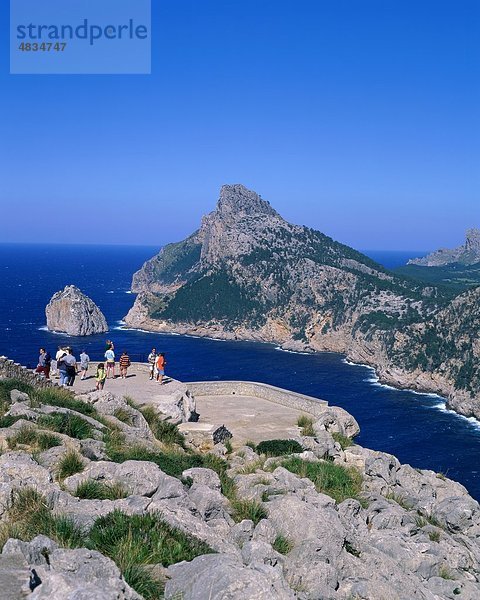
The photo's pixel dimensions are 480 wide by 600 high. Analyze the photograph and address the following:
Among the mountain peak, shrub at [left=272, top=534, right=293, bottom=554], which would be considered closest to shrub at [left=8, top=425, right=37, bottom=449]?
shrub at [left=272, top=534, right=293, bottom=554]

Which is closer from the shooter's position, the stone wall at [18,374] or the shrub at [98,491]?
the shrub at [98,491]

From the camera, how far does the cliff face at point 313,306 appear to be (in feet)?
355

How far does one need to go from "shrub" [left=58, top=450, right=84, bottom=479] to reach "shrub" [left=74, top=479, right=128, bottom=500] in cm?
69

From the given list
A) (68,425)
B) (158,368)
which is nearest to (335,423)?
(158,368)

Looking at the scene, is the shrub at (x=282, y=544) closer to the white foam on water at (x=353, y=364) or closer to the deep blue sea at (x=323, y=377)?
the deep blue sea at (x=323, y=377)

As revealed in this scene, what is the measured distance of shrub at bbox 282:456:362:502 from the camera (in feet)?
48.0

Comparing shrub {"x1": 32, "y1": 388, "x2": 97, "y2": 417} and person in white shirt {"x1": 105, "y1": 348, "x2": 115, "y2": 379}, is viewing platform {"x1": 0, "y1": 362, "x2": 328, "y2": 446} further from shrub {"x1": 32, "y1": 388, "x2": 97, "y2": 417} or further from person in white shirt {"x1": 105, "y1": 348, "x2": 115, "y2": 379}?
shrub {"x1": 32, "y1": 388, "x2": 97, "y2": 417}

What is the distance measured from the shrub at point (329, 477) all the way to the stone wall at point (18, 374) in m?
9.25

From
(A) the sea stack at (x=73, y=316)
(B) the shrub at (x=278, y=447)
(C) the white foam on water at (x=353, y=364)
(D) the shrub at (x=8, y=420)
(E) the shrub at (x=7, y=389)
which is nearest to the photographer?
(D) the shrub at (x=8, y=420)

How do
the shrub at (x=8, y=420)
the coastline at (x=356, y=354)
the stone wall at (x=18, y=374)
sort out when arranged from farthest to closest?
the coastline at (x=356, y=354) → the stone wall at (x=18, y=374) → the shrub at (x=8, y=420)

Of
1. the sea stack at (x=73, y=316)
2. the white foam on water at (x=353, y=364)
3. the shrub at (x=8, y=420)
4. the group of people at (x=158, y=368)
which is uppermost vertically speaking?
the shrub at (x=8, y=420)

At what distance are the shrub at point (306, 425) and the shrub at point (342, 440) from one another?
821 millimetres

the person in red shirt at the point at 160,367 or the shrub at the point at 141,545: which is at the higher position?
the shrub at the point at 141,545

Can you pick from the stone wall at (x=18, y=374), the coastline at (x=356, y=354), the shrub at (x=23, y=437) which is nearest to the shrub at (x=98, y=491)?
the shrub at (x=23, y=437)
